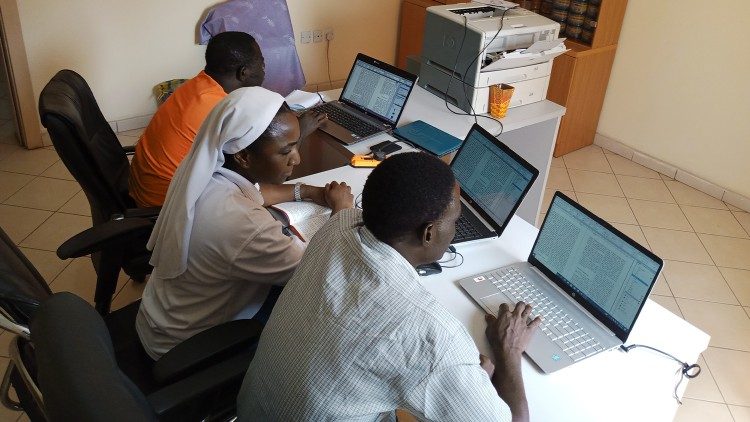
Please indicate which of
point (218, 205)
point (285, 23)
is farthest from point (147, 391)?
point (285, 23)

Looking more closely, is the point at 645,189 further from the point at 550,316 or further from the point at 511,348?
the point at 511,348

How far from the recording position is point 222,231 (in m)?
1.47

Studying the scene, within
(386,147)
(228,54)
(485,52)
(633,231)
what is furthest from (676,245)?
(228,54)

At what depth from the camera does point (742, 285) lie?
9.72 ft

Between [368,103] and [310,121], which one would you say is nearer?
[310,121]

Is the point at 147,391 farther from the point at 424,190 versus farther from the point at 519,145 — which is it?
the point at 519,145

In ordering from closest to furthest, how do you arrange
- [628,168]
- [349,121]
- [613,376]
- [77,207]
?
[613,376]
[349,121]
[77,207]
[628,168]

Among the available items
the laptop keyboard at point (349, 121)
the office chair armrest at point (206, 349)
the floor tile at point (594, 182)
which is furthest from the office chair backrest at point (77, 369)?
the floor tile at point (594, 182)

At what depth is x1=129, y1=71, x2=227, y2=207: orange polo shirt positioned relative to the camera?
2.20m

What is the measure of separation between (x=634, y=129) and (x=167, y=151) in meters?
3.12

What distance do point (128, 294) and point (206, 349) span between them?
1371 millimetres

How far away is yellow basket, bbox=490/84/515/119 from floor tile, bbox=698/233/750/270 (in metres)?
A: 1.43

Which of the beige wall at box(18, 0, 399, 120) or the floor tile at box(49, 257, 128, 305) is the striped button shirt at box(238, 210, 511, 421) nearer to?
the floor tile at box(49, 257, 128, 305)

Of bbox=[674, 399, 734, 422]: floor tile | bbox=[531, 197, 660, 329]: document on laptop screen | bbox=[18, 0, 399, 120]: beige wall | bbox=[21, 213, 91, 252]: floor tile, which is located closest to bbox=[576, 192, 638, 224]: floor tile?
bbox=[674, 399, 734, 422]: floor tile
